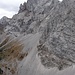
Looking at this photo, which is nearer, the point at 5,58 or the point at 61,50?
the point at 61,50

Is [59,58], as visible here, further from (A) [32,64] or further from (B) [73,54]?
(A) [32,64]

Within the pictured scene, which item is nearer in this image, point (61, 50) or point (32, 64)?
point (61, 50)

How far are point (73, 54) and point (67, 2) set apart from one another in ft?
66.7

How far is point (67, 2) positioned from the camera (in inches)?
2618

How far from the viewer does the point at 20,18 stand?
456ft

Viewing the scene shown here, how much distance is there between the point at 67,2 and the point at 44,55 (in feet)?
55.1

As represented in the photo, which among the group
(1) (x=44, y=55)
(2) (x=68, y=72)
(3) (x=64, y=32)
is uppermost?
(3) (x=64, y=32)

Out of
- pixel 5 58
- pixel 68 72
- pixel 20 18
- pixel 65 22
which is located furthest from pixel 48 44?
pixel 20 18

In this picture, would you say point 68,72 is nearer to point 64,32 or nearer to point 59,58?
point 59,58

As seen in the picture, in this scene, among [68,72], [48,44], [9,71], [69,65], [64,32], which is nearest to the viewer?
[68,72]

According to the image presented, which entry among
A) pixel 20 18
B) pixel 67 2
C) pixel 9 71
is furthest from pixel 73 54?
pixel 20 18

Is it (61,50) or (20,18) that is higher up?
(20,18)

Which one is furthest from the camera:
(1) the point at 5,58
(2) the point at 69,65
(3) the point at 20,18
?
(3) the point at 20,18

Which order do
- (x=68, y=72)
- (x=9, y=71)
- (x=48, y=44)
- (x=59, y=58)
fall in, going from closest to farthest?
(x=68, y=72)
(x=59, y=58)
(x=48, y=44)
(x=9, y=71)
